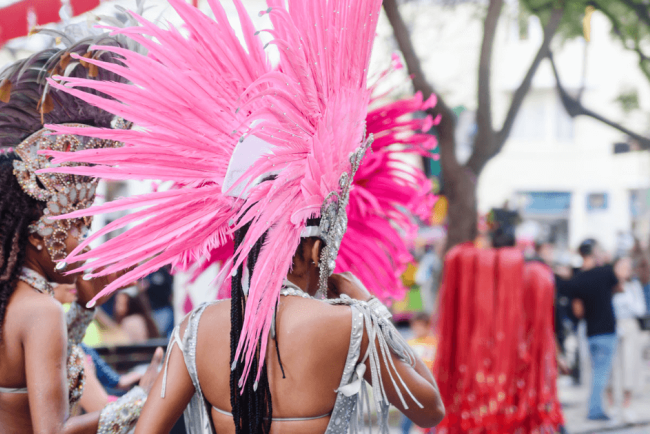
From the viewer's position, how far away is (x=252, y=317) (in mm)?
1400

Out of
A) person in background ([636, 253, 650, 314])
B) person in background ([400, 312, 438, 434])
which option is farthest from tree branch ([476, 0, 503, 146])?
person in background ([636, 253, 650, 314])

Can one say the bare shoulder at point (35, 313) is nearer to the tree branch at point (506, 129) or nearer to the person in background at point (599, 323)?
the tree branch at point (506, 129)

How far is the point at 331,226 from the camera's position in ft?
5.05

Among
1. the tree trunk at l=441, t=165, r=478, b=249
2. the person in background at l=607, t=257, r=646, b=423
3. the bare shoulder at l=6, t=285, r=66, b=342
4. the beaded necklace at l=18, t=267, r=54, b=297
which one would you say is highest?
the tree trunk at l=441, t=165, r=478, b=249

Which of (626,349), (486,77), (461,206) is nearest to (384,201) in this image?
(461,206)

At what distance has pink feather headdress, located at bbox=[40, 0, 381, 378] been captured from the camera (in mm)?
1425

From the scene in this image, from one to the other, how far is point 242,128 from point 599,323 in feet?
18.1

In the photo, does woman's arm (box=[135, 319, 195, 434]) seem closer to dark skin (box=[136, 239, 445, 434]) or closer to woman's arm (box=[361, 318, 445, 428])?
dark skin (box=[136, 239, 445, 434])

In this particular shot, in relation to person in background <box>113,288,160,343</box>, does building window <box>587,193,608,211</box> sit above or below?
above

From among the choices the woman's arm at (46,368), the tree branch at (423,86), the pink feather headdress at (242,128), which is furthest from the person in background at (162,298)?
the pink feather headdress at (242,128)

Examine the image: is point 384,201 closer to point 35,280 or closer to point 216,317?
point 216,317

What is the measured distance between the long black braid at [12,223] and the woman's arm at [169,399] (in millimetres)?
559

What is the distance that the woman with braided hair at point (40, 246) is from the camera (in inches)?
64.3

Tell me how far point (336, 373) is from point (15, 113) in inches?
51.8
